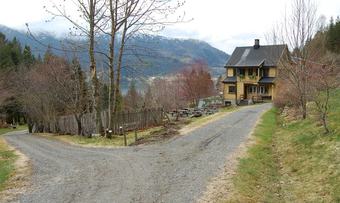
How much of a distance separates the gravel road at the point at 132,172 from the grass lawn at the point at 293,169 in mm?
1077

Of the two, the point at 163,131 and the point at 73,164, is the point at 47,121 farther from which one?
the point at 73,164

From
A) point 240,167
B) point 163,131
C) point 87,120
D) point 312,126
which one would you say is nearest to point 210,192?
point 240,167

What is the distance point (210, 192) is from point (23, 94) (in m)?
39.5

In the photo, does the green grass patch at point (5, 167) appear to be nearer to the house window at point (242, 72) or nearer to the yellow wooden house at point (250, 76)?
the yellow wooden house at point (250, 76)

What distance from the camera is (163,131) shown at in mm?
25172

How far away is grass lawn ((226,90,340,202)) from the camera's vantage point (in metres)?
11.3

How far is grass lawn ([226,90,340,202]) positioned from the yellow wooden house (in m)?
38.7

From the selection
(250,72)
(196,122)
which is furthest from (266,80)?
(196,122)

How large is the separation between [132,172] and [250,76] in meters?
Result: 48.2

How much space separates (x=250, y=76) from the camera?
59719 mm

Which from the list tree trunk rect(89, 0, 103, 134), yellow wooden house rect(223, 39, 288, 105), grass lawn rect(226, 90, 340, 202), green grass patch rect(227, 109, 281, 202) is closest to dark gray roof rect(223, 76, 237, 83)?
yellow wooden house rect(223, 39, 288, 105)

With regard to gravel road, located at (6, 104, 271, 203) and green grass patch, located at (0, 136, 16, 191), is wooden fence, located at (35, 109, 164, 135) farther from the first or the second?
gravel road, located at (6, 104, 271, 203)

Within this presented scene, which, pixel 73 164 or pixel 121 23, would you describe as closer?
pixel 73 164

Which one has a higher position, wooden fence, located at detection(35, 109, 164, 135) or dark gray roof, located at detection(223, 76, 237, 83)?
dark gray roof, located at detection(223, 76, 237, 83)
